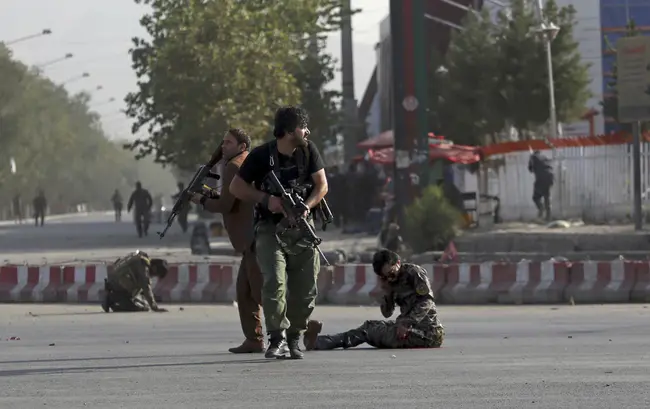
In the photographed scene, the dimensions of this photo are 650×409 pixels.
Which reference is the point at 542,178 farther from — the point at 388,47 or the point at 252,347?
the point at 388,47

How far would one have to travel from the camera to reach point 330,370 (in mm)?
11336

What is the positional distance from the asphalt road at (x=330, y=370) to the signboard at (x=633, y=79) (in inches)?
513

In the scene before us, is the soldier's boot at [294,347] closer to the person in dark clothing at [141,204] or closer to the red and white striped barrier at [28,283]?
the red and white striped barrier at [28,283]

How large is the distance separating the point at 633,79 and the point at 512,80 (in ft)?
102

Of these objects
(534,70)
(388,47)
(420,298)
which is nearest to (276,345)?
(420,298)

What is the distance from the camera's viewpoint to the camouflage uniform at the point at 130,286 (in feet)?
67.5

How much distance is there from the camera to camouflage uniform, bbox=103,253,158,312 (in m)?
20.6

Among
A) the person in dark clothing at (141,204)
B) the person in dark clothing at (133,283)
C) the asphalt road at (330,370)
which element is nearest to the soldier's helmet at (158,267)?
the person in dark clothing at (133,283)

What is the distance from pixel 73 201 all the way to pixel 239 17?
145204mm

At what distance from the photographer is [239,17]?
53.0 meters

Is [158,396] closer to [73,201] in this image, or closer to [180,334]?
[180,334]

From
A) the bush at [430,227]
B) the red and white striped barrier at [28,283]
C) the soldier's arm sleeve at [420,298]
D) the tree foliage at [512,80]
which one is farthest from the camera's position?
the tree foliage at [512,80]

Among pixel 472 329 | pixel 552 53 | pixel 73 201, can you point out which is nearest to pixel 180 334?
pixel 472 329

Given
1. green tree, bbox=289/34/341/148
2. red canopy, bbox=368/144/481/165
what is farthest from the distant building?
red canopy, bbox=368/144/481/165
